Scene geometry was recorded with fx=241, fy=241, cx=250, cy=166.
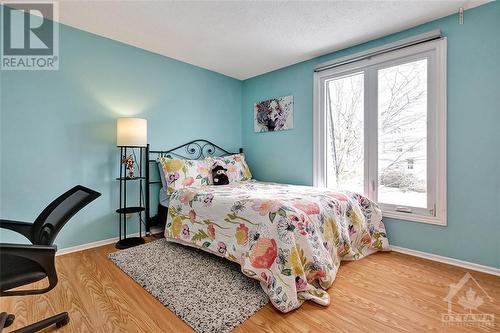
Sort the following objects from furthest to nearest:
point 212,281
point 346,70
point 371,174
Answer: point 346,70 → point 371,174 → point 212,281

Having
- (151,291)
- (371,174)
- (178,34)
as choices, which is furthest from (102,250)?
(371,174)

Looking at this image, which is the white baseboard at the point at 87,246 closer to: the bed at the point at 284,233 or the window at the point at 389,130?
the bed at the point at 284,233

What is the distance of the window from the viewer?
2.36m

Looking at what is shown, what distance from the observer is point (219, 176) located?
323 cm

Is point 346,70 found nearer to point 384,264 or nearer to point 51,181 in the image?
point 384,264

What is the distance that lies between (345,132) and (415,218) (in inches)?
48.3

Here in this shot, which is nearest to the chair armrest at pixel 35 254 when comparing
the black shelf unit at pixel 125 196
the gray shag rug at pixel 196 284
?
the gray shag rug at pixel 196 284

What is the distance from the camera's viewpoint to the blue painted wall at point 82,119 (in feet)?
7.39

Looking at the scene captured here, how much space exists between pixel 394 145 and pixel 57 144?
3543 millimetres

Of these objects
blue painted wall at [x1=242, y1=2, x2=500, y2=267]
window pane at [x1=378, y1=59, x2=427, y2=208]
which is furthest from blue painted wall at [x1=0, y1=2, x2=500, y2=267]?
window pane at [x1=378, y1=59, x2=427, y2=208]

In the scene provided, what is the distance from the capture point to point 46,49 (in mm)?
2428

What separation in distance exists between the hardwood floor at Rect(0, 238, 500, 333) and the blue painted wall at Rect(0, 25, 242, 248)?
745mm

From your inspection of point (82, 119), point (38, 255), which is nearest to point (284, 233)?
point (38, 255)

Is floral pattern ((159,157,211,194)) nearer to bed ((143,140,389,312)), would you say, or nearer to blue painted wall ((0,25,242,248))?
bed ((143,140,389,312))
